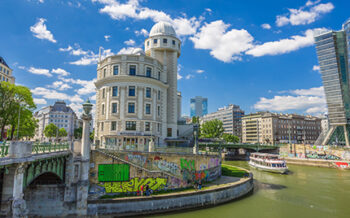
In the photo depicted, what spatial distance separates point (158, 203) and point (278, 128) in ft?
380

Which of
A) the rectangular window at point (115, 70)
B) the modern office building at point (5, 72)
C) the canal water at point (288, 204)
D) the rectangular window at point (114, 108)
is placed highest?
the modern office building at point (5, 72)

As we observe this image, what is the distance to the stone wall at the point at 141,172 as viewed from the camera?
27281 mm

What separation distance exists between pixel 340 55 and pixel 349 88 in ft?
45.8

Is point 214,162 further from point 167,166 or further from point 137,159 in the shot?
point 137,159

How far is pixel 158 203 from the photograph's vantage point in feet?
80.5

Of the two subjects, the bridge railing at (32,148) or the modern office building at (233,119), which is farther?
the modern office building at (233,119)

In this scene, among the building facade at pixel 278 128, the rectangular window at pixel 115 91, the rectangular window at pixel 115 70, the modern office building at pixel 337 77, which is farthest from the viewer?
the building facade at pixel 278 128

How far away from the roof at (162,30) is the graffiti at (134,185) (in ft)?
128

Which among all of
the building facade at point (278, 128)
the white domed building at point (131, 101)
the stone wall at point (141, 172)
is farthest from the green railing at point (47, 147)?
the building facade at point (278, 128)

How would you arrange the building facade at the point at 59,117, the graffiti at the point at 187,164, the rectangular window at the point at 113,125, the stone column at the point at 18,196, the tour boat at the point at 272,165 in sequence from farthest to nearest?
the building facade at the point at 59,117 → the tour boat at the point at 272,165 → the rectangular window at the point at 113,125 → the graffiti at the point at 187,164 → the stone column at the point at 18,196

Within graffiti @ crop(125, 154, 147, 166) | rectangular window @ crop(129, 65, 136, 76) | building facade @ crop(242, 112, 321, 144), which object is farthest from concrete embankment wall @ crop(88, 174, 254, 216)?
building facade @ crop(242, 112, 321, 144)

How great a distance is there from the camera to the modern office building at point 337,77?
9369 centimetres

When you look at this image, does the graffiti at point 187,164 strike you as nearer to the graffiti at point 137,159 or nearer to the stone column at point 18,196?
the graffiti at point 137,159

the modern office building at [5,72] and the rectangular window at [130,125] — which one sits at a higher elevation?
the modern office building at [5,72]
